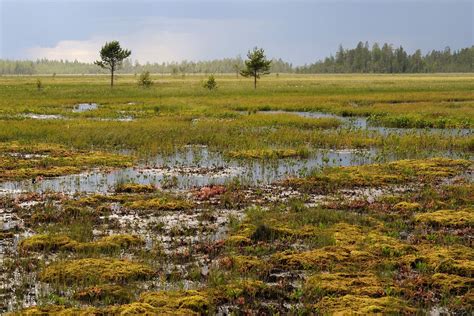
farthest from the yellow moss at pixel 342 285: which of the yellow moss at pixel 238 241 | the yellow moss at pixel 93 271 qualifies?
the yellow moss at pixel 93 271

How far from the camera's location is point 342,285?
9844mm

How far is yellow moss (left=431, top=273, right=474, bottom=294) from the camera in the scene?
985cm

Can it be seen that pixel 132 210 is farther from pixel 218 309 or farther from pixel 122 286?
pixel 218 309

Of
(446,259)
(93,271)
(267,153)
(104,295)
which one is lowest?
(104,295)

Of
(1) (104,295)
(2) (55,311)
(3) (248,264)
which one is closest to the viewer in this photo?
(2) (55,311)

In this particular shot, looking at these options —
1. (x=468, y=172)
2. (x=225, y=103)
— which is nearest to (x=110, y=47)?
(x=225, y=103)

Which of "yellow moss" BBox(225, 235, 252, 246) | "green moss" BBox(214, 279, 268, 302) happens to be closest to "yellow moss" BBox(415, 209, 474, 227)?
"yellow moss" BBox(225, 235, 252, 246)

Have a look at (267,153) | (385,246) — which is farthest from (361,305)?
(267,153)

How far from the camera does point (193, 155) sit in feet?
82.4

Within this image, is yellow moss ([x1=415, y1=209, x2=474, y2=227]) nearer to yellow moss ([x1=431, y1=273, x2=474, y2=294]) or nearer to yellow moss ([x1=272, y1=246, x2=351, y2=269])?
yellow moss ([x1=272, y1=246, x2=351, y2=269])

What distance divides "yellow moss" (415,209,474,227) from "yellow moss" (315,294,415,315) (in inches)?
217

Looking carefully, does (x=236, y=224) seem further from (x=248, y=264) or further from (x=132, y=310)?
(x=132, y=310)

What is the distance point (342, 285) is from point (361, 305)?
83 centimetres

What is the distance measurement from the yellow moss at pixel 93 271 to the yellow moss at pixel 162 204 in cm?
473
